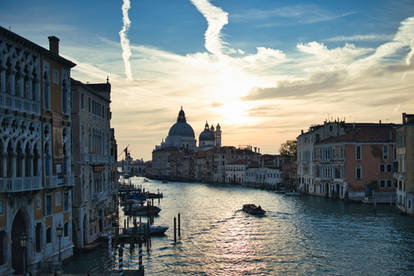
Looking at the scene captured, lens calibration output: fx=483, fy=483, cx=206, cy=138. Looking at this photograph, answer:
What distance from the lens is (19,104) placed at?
15.9 meters

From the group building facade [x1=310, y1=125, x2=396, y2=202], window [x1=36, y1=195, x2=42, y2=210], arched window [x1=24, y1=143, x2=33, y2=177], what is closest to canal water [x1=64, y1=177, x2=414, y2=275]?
window [x1=36, y1=195, x2=42, y2=210]

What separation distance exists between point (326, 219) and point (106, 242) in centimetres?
1784

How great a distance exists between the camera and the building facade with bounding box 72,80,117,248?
21641mm

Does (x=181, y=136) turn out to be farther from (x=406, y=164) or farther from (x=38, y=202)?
(x=38, y=202)

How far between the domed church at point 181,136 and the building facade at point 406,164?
12816 cm

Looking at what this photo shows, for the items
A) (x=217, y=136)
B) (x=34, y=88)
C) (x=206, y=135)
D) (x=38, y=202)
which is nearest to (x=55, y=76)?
(x=34, y=88)

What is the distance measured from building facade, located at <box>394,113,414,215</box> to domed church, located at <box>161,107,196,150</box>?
5046 inches

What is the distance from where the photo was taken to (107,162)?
27.4m

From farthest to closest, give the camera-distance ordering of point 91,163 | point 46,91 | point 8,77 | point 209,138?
point 209,138
point 91,163
point 46,91
point 8,77

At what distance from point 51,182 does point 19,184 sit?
2298 mm

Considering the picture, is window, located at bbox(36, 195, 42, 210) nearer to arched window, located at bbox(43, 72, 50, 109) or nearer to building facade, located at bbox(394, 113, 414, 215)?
arched window, located at bbox(43, 72, 50, 109)

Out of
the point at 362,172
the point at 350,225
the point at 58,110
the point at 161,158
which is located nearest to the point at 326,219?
the point at 350,225

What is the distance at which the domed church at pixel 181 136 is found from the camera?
163500mm

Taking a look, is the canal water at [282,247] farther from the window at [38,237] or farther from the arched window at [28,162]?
the arched window at [28,162]
